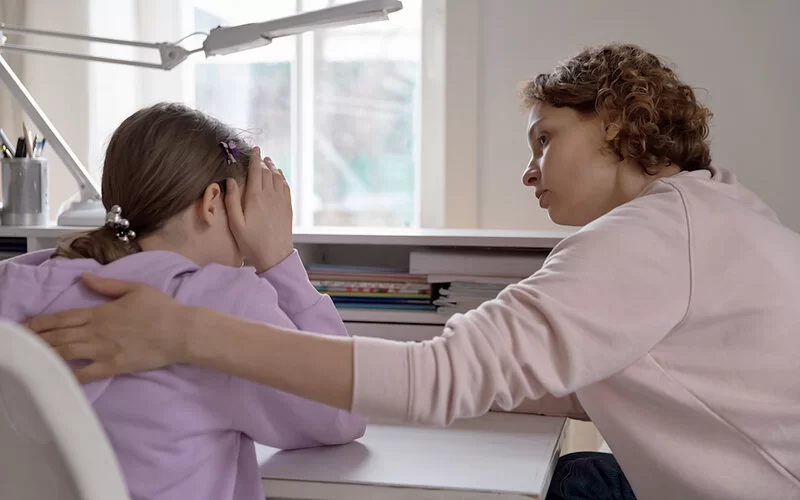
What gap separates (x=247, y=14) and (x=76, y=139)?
0.71 meters

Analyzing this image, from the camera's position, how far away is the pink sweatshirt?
31.1 inches

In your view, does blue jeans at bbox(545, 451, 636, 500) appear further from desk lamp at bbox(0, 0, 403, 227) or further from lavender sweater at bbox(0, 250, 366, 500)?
desk lamp at bbox(0, 0, 403, 227)

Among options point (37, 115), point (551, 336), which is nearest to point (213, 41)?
point (37, 115)

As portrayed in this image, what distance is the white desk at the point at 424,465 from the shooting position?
93cm

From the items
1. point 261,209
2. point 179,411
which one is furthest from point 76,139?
point 179,411

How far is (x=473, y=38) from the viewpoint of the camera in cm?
242

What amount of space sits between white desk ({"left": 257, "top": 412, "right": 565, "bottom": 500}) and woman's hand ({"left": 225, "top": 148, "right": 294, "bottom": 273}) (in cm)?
25

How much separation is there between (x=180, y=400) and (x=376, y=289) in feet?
2.12

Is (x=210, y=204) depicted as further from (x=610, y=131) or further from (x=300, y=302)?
(x=610, y=131)

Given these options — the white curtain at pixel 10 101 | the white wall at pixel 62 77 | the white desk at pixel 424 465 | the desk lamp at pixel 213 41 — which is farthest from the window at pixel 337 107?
the white desk at pixel 424 465

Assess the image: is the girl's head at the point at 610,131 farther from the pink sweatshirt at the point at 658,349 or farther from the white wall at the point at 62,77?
the white wall at the point at 62,77

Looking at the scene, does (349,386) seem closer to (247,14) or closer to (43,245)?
(43,245)

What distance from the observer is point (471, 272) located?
1431 mm

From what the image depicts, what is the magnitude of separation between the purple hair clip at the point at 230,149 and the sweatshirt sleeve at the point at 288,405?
0.15 m
